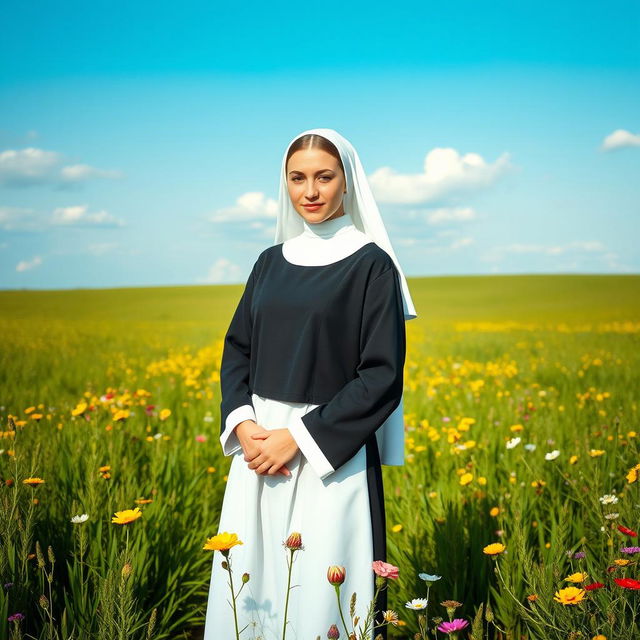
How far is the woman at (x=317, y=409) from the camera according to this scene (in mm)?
1936

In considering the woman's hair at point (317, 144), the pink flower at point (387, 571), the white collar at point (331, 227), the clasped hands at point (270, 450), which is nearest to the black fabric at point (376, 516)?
the clasped hands at point (270, 450)

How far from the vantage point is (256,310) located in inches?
87.4

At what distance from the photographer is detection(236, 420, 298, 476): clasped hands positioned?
6.39ft

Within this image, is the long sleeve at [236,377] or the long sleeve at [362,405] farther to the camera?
the long sleeve at [236,377]

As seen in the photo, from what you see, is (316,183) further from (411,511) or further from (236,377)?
(411,511)

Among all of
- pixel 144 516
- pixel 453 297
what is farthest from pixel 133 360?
pixel 453 297

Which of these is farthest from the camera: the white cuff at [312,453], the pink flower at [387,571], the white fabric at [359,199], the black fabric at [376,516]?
the white fabric at [359,199]

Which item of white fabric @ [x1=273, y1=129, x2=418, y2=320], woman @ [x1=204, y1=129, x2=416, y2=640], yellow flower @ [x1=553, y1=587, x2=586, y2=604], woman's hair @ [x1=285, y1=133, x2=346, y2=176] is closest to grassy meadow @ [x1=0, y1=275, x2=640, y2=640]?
yellow flower @ [x1=553, y1=587, x2=586, y2=604]

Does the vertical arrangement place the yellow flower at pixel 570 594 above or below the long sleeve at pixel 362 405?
below

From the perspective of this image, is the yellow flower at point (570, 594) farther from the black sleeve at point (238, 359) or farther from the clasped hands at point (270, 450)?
the black sleeve at point (238, 359)

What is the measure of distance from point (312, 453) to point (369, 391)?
0.25m

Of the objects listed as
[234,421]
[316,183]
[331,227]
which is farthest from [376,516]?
[316,183]

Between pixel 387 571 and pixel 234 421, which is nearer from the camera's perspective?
pixel 387 571

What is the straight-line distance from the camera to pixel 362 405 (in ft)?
6.30
